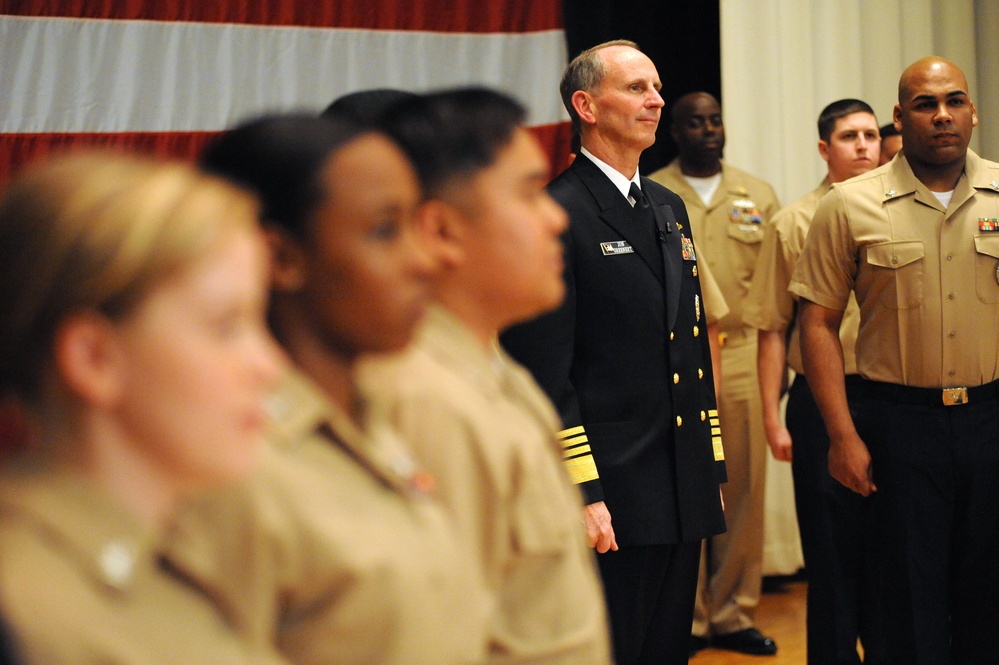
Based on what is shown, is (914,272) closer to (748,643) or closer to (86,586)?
(748,643)

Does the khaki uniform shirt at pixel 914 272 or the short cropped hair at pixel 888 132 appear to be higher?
the short cropped hair at pixel 888 132

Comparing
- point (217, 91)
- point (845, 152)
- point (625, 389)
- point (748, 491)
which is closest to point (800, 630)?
point (748, 491)

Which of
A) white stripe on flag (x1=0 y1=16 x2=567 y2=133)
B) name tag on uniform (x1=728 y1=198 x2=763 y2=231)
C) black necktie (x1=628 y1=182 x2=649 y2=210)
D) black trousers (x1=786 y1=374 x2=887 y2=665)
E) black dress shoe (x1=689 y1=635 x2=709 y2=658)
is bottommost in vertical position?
black dress shoe (x1=689 y1=635 x2=709 y2=658)

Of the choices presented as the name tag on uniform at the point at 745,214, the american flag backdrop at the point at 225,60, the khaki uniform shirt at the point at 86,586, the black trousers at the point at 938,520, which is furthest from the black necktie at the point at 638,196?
the khaki uniform shirt at the point at 86,586

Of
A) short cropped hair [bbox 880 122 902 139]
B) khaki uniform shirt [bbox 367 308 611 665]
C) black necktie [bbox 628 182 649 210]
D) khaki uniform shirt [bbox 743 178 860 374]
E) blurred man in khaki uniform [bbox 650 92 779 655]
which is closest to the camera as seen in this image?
khaki uniform shirt [bbox 367 308 611 665]

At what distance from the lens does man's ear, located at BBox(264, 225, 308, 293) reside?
37.5 inches

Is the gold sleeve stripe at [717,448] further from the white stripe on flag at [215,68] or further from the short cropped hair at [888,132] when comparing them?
the short cropped hair at [888,132]

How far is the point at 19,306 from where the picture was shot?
77 centimetres

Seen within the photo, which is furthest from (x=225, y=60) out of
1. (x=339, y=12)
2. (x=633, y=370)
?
(x=633, y=370)

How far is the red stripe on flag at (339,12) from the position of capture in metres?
3.77

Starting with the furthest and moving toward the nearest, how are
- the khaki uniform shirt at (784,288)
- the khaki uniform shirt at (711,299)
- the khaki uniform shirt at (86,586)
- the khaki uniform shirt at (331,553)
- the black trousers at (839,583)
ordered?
the khaki uniform shirt at (784,288), the black trousers at (839,583), the khaki uniform shirt at (711,299), the khaki uniform shirt at (331,553), the khaki uniform shirt at (86,586)

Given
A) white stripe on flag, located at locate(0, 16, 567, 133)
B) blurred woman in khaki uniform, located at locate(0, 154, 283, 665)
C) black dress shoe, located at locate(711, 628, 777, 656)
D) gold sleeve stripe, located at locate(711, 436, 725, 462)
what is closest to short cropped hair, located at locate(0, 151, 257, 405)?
blurred woman in khaki uniform, located at locate(0, 154, 283, 665)

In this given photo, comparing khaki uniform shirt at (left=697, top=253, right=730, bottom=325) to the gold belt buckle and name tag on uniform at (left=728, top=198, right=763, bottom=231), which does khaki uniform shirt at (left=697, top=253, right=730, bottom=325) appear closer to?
the gold belt buckle

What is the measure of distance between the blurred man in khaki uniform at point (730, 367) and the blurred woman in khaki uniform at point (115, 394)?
3.50 m
